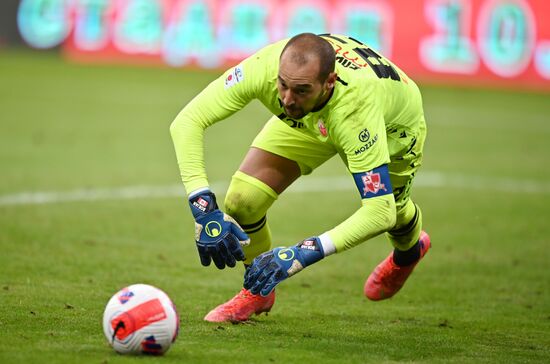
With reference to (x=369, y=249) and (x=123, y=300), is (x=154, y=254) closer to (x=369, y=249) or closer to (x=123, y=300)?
(x=369, y=249)

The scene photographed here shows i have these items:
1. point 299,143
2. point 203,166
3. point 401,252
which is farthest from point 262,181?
point 401,252

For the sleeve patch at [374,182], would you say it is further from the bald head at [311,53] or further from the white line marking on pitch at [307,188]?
the white line marking on pitch at [307,188]

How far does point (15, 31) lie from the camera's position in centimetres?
2683

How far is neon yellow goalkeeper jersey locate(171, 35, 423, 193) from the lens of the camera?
648 cm

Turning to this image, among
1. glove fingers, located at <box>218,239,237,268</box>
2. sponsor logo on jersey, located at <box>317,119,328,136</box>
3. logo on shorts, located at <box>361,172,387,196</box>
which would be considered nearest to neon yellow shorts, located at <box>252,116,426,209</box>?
sponsor logo on jersey, located at <box>317,119,328,136</box>

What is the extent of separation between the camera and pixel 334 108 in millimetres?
6617

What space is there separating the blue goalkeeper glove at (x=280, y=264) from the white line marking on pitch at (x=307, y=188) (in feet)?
19.2

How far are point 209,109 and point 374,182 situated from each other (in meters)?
1.22

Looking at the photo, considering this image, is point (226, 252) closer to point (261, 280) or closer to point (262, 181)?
point (261, 280)

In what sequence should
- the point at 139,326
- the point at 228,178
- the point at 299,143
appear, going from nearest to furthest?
the point at 139,326
the point at 299,143
the point at 228,178

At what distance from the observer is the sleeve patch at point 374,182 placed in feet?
21.1

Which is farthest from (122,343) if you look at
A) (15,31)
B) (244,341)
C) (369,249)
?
(15,31)

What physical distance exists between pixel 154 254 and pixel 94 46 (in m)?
17.8

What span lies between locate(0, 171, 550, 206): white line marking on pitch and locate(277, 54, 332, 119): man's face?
5.91m
